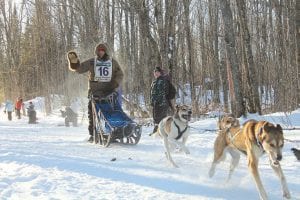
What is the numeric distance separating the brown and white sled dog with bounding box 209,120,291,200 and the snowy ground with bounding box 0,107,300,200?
31cm

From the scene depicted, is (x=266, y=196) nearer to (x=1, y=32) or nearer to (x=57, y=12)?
(x=57, y=12)

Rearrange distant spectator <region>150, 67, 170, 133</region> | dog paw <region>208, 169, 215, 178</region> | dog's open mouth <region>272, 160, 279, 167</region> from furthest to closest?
distant spectator <region>150, 67, 170, 133</region>, dog paw <region>208, 169, 215, 178</region>, dog's open mouth <region>272, 160, 279, 167</region>

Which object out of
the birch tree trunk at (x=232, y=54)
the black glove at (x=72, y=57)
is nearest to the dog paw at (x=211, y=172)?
the black glove at (x=72, y=57)

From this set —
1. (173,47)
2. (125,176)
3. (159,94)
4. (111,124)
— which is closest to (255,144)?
(125,176)

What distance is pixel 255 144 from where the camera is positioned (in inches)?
195

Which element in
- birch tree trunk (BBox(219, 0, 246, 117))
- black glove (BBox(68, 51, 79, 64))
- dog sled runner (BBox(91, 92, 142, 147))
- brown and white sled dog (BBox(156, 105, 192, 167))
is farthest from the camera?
birch tree trunk (BBox(219, 0, 246, 117))

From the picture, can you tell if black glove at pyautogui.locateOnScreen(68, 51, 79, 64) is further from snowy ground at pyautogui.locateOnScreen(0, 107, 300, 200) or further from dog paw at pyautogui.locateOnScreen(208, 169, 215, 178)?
dog paw at pyautogui.locateOnScreen(208, 169, 215, 178)

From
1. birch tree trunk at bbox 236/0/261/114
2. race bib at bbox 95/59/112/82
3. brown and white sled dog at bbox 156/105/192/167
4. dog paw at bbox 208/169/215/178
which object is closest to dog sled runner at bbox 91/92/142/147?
race bib at bbox 95/59/112/82

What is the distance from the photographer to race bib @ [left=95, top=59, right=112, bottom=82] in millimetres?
9945

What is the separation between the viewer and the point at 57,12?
95.4 ft

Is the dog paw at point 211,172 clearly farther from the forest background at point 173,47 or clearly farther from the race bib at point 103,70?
the forest background at point 173,47

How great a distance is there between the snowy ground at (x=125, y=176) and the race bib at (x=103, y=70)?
5.48 ft

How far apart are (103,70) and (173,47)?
6494 mm

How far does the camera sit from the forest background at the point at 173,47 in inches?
535
